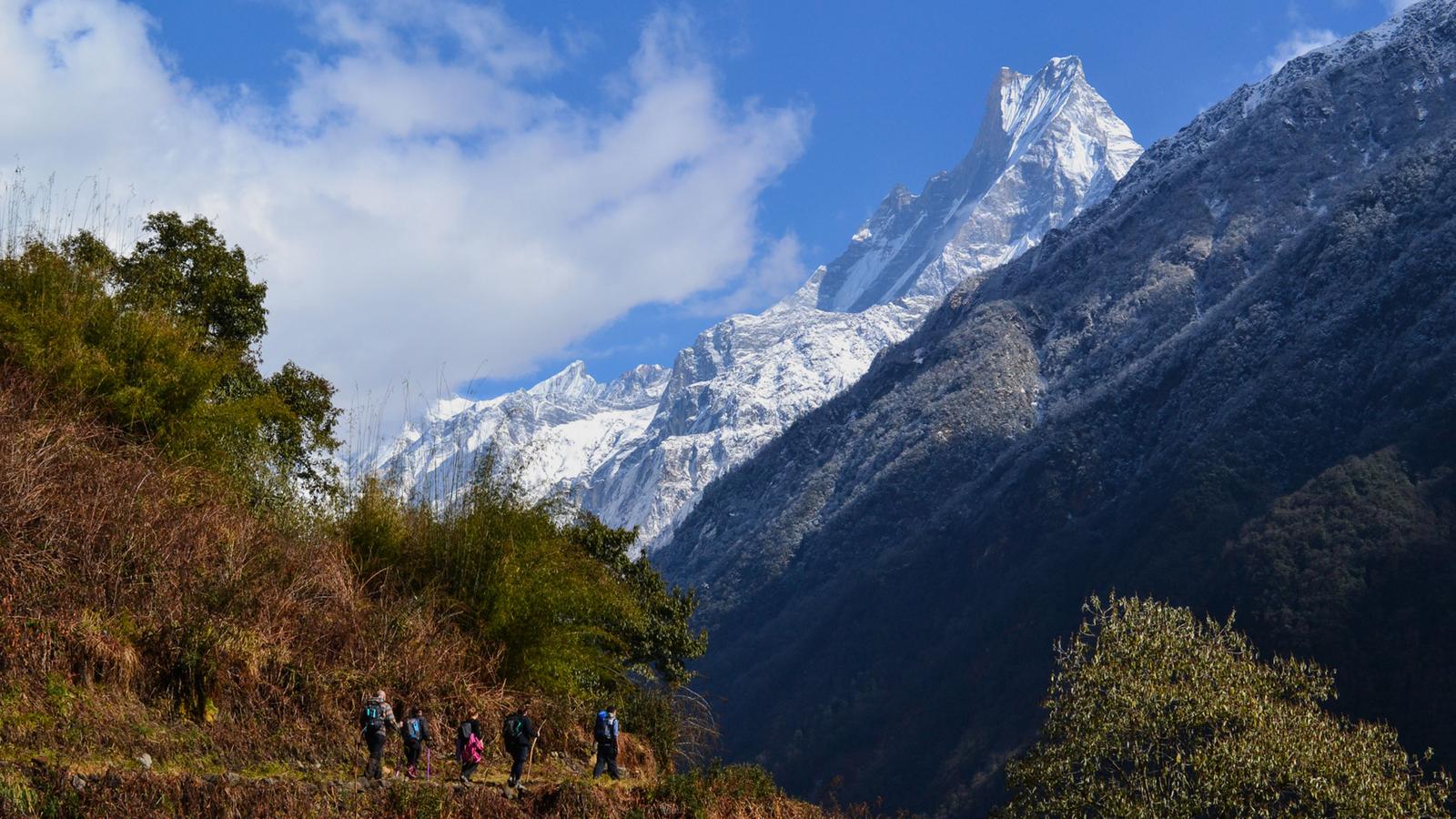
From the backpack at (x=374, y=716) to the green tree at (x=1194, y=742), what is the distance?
712 inches

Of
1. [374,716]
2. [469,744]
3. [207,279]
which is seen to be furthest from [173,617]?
[207,279]

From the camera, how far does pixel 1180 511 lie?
119750 mm

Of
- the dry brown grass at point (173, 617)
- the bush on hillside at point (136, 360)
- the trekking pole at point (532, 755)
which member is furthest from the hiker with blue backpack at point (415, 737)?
the bush on hillside at point (136, 360)

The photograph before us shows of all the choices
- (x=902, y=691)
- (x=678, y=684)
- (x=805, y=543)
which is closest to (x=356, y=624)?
(x=678, y=684)

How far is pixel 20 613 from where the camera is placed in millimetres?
14141

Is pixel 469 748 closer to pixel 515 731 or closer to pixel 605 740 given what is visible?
pixel 515 731

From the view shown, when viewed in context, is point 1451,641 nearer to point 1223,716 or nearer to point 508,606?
point 1223,716

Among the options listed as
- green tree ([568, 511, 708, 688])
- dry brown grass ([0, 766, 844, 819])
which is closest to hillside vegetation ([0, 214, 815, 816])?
dry brown grass ([0, 766, 844, 819])

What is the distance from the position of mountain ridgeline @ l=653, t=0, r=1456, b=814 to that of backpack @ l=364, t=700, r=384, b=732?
8322 cm

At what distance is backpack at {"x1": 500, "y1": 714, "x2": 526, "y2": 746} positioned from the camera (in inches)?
615

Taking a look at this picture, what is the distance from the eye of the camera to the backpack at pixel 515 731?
15.6 m

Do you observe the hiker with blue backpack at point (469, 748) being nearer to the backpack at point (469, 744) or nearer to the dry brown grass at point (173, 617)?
the backpack at point (469, 744)

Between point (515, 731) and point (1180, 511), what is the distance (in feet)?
380

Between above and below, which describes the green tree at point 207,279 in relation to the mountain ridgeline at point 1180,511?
below
